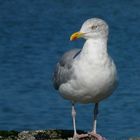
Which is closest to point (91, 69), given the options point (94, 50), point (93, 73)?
point (93, 73)

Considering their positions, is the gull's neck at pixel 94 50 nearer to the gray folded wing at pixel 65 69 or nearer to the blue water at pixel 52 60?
the gray folded wing at pixel 65 69

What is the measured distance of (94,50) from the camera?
30.7 ft

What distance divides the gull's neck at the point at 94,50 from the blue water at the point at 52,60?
526 cm

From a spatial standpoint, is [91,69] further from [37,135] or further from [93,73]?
[37,135]

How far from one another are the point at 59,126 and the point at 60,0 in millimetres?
15434

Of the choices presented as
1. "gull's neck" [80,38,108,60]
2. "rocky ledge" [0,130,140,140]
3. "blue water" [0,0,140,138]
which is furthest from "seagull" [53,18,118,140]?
"blue water" [0,0,140,138]

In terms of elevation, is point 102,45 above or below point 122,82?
below

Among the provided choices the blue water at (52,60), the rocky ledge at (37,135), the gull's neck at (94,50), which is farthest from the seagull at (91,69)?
the blue water at (52,60)

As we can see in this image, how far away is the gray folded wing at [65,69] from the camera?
9.56 m

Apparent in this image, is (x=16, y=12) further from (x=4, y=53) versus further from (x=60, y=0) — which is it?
(x=4, y=53)

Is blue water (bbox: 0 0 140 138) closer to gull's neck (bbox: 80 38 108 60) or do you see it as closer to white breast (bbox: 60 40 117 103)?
white breast (bbox: 60 40 117 103)

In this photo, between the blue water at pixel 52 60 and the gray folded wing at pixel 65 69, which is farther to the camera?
the blue water at pixel 52 60

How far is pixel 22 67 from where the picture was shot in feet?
66.7

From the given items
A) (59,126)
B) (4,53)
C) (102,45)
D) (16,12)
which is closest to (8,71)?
(4,53)
